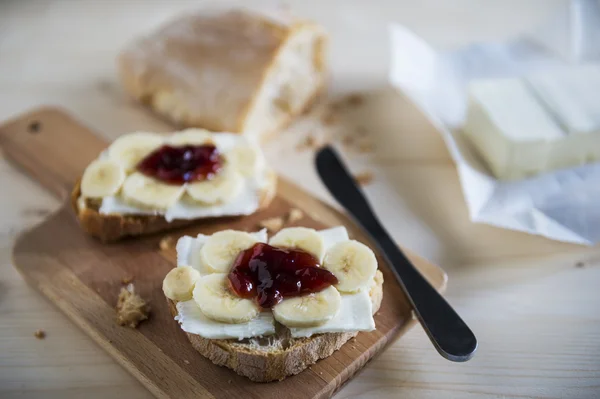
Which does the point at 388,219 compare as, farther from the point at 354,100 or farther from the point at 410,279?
the point at 354,100

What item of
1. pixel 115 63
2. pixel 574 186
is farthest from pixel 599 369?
pixel 115 63

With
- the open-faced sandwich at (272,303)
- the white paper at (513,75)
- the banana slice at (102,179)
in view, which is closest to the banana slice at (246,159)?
the banana slice at (102,179)

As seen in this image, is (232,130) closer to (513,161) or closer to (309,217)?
(309,217)

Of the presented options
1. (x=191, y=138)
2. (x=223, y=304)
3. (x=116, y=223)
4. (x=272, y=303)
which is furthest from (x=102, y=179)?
(x=272, y=303)

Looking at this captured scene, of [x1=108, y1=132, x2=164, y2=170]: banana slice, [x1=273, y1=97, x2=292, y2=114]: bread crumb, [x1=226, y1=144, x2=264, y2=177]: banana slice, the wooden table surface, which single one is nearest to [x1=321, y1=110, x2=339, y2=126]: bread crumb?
the wooden table surface

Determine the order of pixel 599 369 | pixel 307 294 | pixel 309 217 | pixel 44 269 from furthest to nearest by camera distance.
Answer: pixel 309 217
pixel 44 269
pixel 599 369
pixel 307 294
